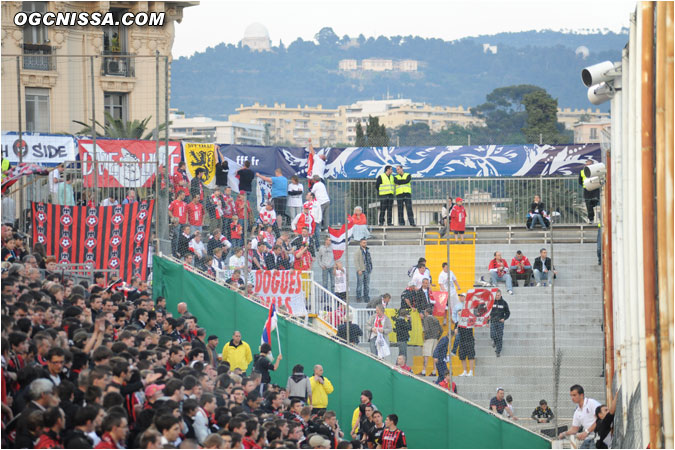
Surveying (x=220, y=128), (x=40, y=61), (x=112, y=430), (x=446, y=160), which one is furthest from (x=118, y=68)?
(x=220, y=128)

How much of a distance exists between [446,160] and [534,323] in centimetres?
626

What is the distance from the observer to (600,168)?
17.9 m

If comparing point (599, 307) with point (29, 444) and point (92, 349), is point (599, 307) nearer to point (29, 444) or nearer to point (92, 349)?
point (92, 349)

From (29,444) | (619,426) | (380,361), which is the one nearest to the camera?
(29,444)

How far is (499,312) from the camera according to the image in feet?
63.7

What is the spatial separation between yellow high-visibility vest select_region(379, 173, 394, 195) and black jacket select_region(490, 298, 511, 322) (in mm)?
5385

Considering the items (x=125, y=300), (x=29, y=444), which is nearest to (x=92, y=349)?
(x=29, y=444)

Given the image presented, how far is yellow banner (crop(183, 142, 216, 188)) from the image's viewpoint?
23.5 m

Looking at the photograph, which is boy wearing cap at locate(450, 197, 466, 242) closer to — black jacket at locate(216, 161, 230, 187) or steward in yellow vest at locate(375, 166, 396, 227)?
steward in yellow vest at locate(375, 166, 396, 227)

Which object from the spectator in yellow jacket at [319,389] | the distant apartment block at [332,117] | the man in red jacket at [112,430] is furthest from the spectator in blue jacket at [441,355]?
the distant apartment block at [332,117]

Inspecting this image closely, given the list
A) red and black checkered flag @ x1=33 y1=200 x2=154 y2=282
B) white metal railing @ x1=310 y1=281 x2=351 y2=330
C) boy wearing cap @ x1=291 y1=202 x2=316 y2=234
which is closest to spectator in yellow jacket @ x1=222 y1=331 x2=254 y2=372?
red and black checkered flag @ x1=33 y1=200 x2=154 y2=282

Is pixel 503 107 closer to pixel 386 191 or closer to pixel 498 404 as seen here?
pixel 386 191

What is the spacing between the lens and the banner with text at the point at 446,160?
25.0 m

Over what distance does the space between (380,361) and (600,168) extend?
16.1ft
